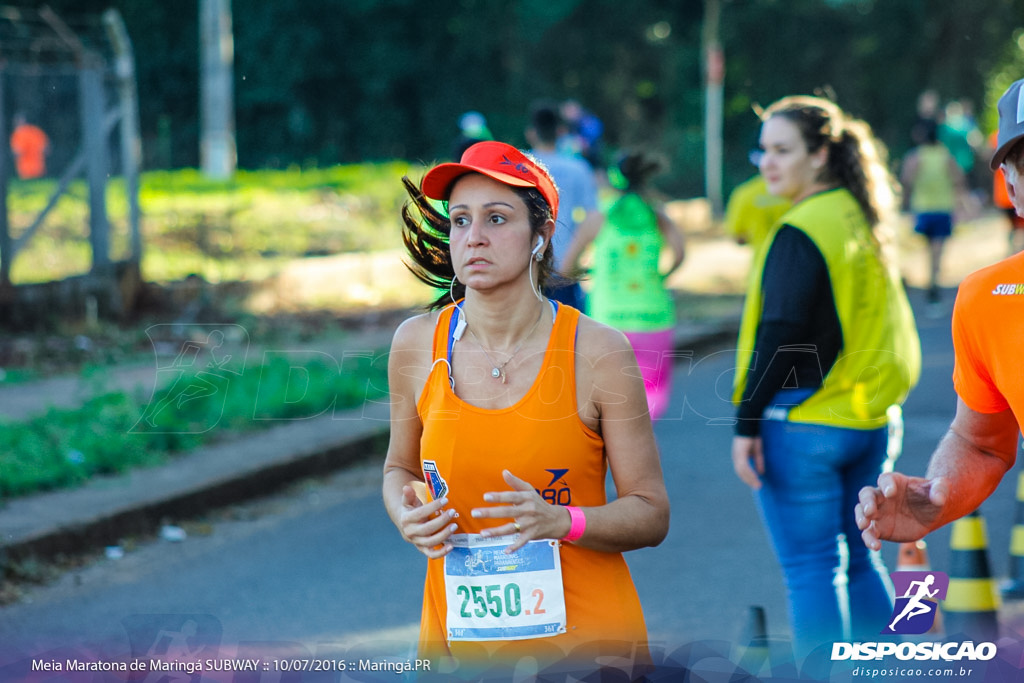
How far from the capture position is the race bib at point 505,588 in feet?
9.06

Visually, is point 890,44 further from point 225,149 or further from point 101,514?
point 101,514

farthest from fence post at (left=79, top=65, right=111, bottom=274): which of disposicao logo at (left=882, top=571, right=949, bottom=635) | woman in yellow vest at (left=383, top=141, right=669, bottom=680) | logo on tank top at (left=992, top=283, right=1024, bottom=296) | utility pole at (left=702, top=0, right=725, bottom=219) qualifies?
utility pole at (left=702, top=0, right=725, bottom=219)

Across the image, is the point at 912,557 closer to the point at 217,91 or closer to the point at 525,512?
the point at 525,512

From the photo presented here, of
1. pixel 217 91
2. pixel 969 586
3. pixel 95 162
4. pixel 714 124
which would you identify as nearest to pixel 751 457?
pixel 969 586

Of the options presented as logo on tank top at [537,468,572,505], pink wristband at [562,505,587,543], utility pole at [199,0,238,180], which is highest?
utility pole at [199,0,238,180]

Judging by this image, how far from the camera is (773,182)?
4379 millimetres

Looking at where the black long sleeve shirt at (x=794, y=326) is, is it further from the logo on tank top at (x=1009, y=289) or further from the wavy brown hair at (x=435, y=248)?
the logo on tank top at (x=1009, y=289)

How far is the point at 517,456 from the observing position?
277 centimetres

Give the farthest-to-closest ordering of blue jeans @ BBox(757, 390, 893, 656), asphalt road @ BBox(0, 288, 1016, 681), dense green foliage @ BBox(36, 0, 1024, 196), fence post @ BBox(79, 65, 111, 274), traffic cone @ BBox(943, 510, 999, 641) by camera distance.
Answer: dense green foliage @ BBox(36, 0, 1024, 196) < fence post @ BBox(79, 65, 111, 274) < asphalt road @ BBox(0, 288, 1016, 681) < traffic cone @ BBox(943, 510, 999, 641) < blue jeans @ BBox(757, 390, 893, 656)

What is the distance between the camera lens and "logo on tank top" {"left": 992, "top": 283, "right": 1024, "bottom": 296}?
2.44 m

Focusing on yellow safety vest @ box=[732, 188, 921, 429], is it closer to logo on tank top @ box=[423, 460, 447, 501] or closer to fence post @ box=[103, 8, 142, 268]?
logo on tank top @ box=[423, 460, 447, 501]

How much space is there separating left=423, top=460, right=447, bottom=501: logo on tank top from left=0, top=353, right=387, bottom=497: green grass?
4.53 meters

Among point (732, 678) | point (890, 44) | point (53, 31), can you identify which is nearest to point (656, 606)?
point (732, 678)

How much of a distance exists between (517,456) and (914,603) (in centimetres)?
102
